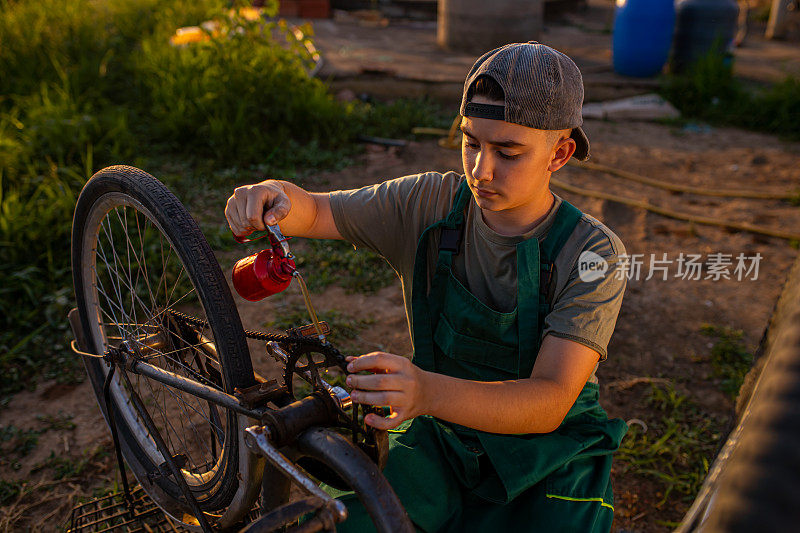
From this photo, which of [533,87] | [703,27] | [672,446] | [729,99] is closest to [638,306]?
[672,446]

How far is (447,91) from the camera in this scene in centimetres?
734

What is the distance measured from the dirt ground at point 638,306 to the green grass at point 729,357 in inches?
1.9

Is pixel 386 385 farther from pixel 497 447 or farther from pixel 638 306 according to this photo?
pixel 638 306

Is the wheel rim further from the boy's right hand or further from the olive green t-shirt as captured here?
the olive green t-shirt

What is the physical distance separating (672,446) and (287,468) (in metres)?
2.01

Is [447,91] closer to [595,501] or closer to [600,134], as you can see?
[600,134]

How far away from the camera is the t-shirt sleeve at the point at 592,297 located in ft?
5.15

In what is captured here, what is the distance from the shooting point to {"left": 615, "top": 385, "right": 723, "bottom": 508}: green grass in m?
2.58

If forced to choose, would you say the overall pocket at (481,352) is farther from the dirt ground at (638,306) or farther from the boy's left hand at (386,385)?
the dirt ground at (638,306)

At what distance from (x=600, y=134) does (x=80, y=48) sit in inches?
209

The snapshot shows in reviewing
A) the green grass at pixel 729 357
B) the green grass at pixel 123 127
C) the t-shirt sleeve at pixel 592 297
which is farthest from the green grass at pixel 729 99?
the t-shirt sleeve at pixel 592 297

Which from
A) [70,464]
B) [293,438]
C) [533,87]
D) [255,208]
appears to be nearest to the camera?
[293,438]

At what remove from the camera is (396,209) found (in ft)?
6.51

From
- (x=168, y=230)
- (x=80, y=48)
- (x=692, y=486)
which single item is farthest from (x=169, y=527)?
(x=80, y=48)
